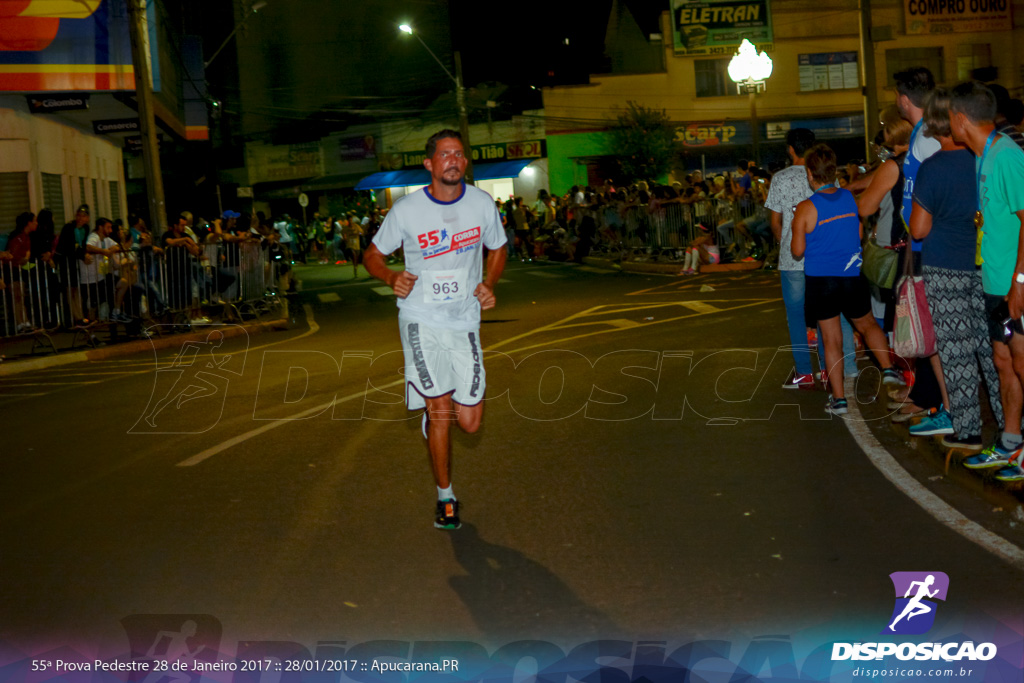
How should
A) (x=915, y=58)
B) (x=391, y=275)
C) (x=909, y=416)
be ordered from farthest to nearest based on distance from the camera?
(x=915, y=58) < (x=909, y=416) < (x=391, y=275)

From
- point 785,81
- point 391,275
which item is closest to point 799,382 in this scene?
point 391,275

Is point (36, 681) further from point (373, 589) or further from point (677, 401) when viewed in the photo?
point (677, 401)

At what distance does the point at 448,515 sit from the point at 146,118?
59.3 feet

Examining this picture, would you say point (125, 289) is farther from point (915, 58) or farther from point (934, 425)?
point (915, 58)

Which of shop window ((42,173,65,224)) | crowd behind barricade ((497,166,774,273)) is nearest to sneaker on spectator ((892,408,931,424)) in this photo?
crowd behind barricade ((497,166,774,273))

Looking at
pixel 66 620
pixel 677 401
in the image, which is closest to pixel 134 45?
pixel 677 401

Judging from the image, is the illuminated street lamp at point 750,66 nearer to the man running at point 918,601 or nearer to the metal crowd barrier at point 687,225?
the metal crowd barrier at point 687,225

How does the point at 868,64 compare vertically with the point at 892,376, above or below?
above

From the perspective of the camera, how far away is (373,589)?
5168 millimetres

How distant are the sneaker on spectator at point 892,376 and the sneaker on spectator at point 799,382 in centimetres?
59

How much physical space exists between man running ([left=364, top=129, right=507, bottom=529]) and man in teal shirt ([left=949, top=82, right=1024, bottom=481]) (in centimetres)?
255

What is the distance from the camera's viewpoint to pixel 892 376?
949 cm

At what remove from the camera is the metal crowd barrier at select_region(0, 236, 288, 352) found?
52.8 ft

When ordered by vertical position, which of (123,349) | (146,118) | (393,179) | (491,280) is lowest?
(123,349)
